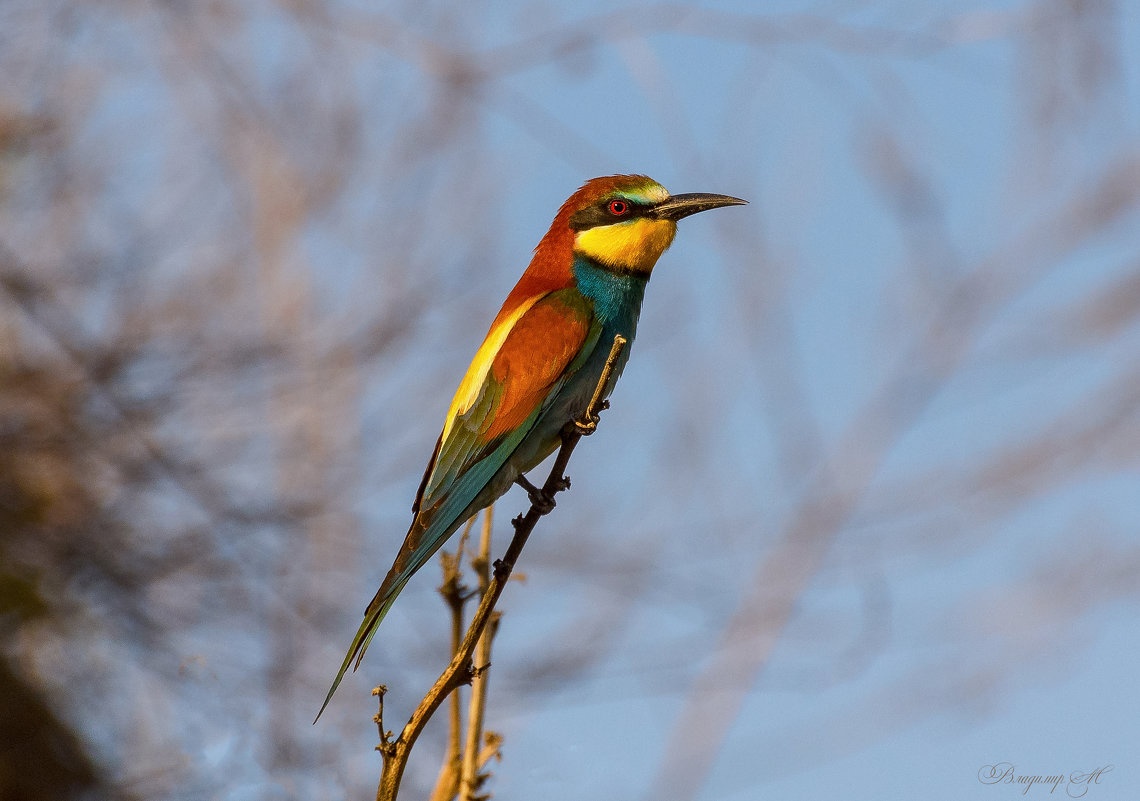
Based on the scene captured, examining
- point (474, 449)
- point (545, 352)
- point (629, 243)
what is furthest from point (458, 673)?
point (629, 243)

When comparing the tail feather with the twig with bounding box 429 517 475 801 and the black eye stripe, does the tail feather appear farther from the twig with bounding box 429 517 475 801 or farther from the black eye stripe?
the black eye stripe

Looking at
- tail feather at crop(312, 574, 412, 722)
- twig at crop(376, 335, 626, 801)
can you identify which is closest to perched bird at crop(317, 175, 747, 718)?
tail feather at crop(312, 574, 412, 722)

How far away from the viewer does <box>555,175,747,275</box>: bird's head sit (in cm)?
309

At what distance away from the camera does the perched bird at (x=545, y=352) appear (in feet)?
8.18

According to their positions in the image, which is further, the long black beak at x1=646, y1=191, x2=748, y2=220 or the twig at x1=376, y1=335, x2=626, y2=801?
the long black beak at x1=646, y1=191, x2=748, y2=220

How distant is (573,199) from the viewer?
3.28 metres

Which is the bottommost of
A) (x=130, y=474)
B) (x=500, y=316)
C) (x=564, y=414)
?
(x=564, y=414)

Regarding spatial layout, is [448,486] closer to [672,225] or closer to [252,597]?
[672,225]

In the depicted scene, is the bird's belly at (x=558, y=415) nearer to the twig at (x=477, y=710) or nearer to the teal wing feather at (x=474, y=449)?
the teal wing feather at (x=474, y=449)

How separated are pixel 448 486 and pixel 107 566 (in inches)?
104

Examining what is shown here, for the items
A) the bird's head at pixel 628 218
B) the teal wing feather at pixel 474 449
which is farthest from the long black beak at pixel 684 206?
the teal wing feather at pixel 474 449

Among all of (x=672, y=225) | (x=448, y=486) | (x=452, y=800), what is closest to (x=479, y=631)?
(x=452, y=800)

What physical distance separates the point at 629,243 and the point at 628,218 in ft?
0.34

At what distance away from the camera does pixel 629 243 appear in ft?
10.2
